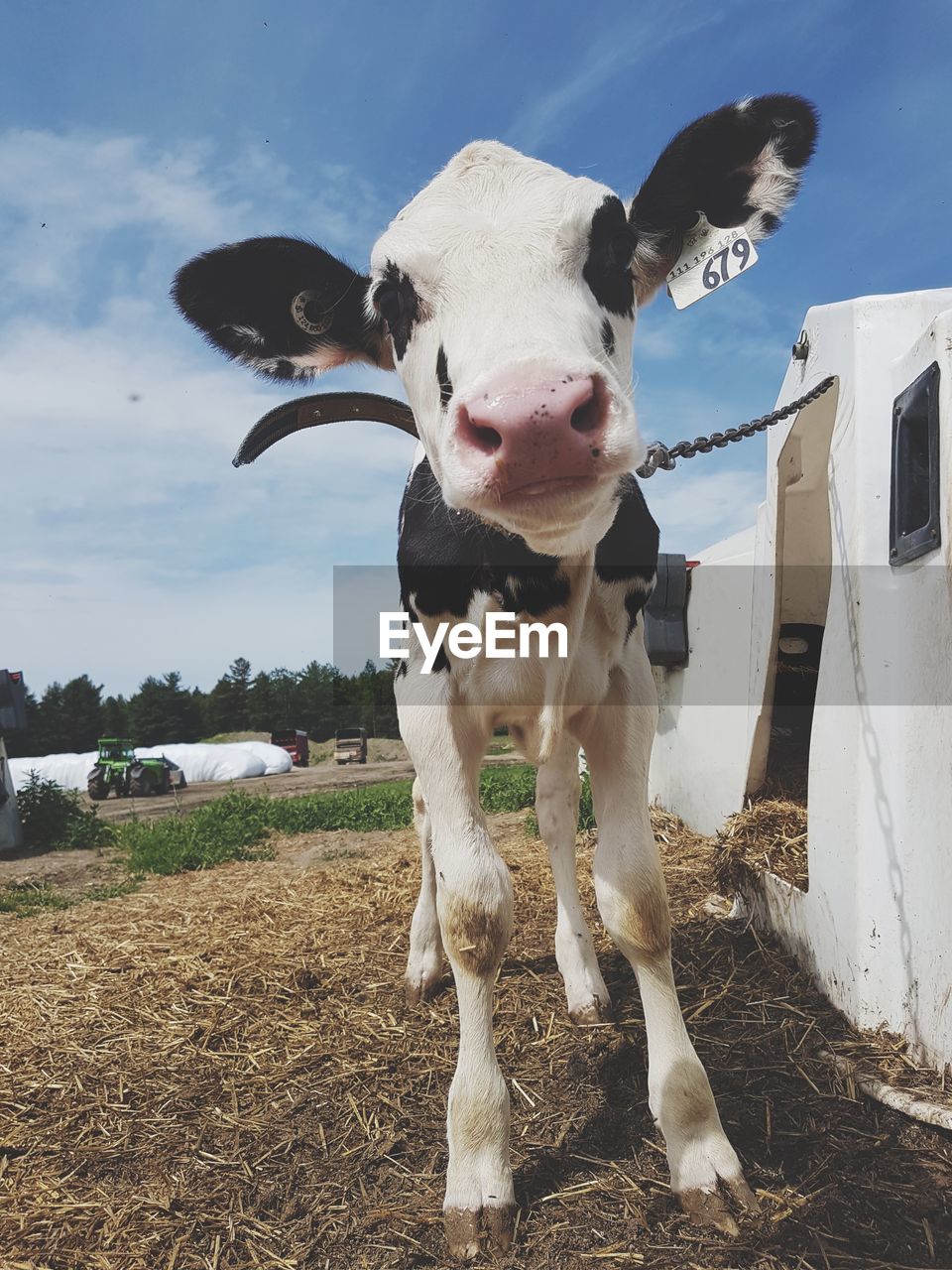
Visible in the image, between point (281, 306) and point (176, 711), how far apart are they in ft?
146

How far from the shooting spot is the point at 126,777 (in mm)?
20141

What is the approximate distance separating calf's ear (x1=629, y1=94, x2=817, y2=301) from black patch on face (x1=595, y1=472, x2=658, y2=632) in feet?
2.60

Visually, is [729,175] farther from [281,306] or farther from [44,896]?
[44,896]

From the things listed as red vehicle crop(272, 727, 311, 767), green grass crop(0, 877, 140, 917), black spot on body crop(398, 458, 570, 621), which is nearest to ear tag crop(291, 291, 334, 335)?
black spot on body crop(398, 458, 570, 621)

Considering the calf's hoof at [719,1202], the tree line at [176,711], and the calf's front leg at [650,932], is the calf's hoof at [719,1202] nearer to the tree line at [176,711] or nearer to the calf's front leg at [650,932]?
the calf's front leg at [650,932]

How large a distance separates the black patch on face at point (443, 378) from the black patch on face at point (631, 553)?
639 millimetres

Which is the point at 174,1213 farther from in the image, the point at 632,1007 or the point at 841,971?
the point at 841,971

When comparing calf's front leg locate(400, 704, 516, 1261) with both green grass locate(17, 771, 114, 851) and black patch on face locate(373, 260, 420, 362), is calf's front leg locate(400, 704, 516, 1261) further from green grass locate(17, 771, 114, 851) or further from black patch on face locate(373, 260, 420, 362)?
green grass locate(17, 771, 114, 851)

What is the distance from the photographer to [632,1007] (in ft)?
11.5

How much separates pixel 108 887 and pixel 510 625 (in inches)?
278

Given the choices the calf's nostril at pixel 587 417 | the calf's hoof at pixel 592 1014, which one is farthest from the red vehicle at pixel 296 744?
the calf's nostril at pixel 587 417

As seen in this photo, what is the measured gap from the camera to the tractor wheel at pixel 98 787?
784 inches

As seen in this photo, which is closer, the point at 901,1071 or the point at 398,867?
the point at 901,1071

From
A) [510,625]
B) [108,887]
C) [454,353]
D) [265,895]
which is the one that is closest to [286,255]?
[454,353]
